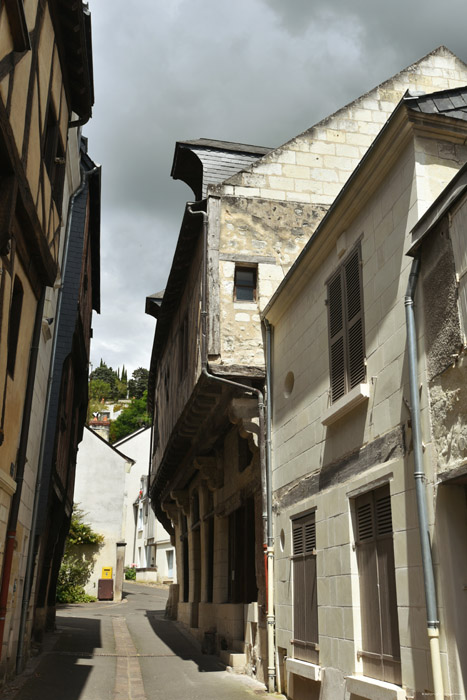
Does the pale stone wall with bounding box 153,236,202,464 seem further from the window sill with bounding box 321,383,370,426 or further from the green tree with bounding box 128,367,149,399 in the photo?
the green tree with bounding box 128,367,149,399

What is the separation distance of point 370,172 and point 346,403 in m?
2.28

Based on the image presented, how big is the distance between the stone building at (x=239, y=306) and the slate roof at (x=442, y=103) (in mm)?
4526

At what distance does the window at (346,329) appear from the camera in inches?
262

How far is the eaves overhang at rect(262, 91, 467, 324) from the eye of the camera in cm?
579

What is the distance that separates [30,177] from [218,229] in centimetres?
363

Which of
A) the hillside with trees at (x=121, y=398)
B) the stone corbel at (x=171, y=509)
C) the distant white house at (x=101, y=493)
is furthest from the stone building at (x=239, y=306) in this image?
the hillside with trees at (x=121, y=398)

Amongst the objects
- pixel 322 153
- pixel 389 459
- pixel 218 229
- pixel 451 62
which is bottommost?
pixel 389 459

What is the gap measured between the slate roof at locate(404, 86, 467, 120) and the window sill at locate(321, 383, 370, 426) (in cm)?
252

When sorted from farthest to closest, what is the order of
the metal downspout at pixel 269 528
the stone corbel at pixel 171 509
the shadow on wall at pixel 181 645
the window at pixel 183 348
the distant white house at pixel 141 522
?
the distant white house at pixel 141 522, the stone corbel at pixel 171 509, the window at pixel 183 348, the shadow on wall at pixel 181 645, the metal downspout at pixel 269 528

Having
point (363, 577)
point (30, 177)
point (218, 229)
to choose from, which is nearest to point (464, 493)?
point (363, 577)

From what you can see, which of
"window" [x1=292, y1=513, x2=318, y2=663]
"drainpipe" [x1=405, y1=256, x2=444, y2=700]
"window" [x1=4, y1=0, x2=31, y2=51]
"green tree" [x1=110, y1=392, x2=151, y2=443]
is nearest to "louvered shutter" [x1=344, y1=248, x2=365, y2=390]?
"drainpipe" [x1=405, y1=256, x2=444, y2=700]

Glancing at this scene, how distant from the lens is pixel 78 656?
10.8 meters

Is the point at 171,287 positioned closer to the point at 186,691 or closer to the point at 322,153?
the point at 322,153

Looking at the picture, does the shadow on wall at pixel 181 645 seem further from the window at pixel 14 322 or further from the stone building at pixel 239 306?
the window at pixel 14 322
